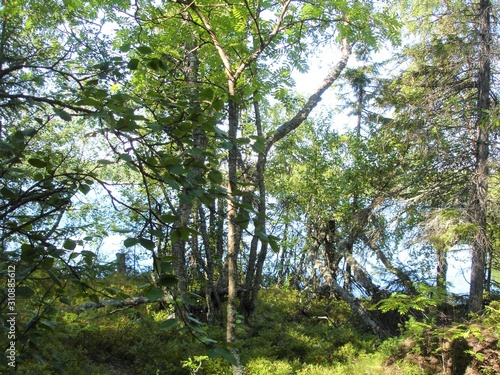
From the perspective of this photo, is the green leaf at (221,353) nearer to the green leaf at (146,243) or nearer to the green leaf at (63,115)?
the green leaf at (146,243)

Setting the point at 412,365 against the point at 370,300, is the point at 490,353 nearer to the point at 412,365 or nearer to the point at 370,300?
the point at 412,365

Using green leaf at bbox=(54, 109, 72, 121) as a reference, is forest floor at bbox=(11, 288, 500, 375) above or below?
below

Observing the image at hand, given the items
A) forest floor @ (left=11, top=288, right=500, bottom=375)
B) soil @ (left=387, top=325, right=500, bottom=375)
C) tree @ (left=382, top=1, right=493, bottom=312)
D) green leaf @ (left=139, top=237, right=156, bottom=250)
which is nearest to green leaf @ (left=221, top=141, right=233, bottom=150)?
green leaf @ (left=139, top=237, right=156, bottom=250)

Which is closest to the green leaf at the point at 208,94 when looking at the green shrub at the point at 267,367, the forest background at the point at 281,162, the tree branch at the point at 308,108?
the forest background at the point at 281,162

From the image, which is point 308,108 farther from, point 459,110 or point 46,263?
point 46,263

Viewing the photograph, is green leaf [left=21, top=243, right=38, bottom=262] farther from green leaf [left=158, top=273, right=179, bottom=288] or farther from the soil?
the soil

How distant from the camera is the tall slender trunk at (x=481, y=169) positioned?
6.90 metres

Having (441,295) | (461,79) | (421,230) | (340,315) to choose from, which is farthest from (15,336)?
(340,315)

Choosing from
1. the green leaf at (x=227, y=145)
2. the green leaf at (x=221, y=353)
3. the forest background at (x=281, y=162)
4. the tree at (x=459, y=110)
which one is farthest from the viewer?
the tree at (x=459, y=110)

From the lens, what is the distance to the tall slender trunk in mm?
6902

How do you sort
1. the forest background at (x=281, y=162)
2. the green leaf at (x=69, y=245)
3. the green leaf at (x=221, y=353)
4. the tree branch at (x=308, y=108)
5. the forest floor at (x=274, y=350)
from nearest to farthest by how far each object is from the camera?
the green leaf at (x=221, y=353) < the green leaf at (x=69, y=245) < the forest background at (x=281, y=162) < the tree branch at (x=308, y=108) < the forest floor at (x=274, y=350)

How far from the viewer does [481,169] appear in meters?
7.23

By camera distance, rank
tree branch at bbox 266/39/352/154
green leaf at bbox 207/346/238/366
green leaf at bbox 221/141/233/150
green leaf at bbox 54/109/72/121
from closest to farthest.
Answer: green leaf at bbox 207/346/238/366 → green leaf at bbox 54/109/72/121 → green leaf at bbox 221/141/233/150 → tree branch at bbox 266/39/352/154

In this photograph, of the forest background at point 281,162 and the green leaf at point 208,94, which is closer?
the green leaf at point 208,94
